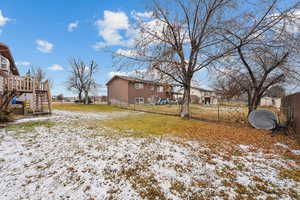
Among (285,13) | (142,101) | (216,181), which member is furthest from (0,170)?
(142,101)

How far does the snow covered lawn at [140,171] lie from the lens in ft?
7.00

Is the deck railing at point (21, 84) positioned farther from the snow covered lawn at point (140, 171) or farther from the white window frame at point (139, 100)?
the white window frame at point (139, 100)

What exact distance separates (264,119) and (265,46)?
394cm

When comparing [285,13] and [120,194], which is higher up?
[285,13]

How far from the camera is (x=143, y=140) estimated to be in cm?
471

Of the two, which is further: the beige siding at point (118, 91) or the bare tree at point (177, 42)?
the beige siding at point (118, 91)

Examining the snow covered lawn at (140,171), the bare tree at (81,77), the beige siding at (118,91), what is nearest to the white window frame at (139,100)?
the beige siding at (118,91)

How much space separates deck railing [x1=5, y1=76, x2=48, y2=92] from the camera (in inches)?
318

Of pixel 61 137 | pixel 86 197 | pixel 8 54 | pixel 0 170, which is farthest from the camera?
pixel 8 54

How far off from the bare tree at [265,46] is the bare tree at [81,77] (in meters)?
31.3

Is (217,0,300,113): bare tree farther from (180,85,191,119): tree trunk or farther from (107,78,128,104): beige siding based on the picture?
(107,78,128,104): beige siding

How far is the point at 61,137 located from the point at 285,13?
11.5m

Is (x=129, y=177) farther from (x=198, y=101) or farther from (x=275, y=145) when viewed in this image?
(x=198, y=101)

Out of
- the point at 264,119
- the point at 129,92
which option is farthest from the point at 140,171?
the point at 129,92
